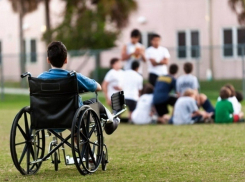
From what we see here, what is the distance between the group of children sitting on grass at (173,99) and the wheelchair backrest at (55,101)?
24.1ft

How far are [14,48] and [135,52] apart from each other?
27.4 metres

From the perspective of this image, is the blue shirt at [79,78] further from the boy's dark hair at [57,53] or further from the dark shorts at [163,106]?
the dark shorts at [163,106]

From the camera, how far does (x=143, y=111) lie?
1560 cm

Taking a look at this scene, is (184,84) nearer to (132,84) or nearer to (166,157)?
(132,84)

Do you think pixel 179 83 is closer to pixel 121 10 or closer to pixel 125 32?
pixel 121 10

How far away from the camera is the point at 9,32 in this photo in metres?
43.2

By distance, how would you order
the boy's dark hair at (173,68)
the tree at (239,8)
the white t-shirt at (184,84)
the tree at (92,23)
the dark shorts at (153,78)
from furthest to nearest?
the tree at (239,8), the tree at (92,23), the dark shorts at (153,78), the boy's dark hair at (173,68), the white t-shirt at (184,84)

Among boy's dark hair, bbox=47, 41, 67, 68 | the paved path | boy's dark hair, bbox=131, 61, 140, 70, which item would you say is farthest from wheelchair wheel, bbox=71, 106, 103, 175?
the paved path

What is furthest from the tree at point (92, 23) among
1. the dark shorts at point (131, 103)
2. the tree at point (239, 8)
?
the dark shorts at point (131, 103)

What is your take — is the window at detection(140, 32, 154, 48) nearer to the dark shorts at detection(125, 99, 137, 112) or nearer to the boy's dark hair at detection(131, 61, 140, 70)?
the boy's dark hair at detection(131, 61, 140, 70)

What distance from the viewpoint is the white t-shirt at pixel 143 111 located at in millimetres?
15539

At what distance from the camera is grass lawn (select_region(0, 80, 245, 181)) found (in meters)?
7.56

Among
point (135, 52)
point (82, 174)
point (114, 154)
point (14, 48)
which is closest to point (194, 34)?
point (14, 48)

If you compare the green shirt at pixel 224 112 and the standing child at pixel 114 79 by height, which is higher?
the standing child at pixel 114 79
